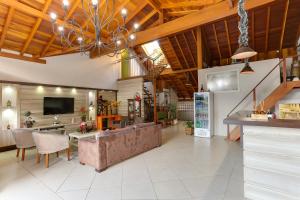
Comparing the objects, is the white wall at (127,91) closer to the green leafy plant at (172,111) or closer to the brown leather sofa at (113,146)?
the green leafy plant at (172,111)

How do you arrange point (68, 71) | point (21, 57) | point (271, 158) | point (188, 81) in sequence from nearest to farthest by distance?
1. point (271, 158)
2. point (21, 57)
3. point (68, 71)
4. point (188, 81)

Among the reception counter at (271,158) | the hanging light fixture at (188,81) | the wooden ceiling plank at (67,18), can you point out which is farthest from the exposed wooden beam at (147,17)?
the reception counter at (271,158)

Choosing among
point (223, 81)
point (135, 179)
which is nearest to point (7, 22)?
point (135, 179)

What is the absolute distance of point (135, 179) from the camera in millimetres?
3055

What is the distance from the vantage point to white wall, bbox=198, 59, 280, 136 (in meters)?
5.86

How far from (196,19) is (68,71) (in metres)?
5.79

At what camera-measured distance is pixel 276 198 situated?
2.13 m

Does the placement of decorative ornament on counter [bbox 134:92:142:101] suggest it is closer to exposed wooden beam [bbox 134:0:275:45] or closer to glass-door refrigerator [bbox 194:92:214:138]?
glass-door refrigerator [bbox 194:92:214:138]

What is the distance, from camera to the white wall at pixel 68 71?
5.68 metres

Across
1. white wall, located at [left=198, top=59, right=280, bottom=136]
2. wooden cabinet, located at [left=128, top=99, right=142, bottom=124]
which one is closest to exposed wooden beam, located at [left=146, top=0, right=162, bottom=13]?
white wall, located at [left=198, top=59, right=280, bottom=136]

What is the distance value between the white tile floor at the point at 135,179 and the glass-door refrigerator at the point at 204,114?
6.87 feet

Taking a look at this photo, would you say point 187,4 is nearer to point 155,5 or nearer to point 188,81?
point 155,5

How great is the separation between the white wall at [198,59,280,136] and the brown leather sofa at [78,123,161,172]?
12.0ft

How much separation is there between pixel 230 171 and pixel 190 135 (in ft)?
12.1
